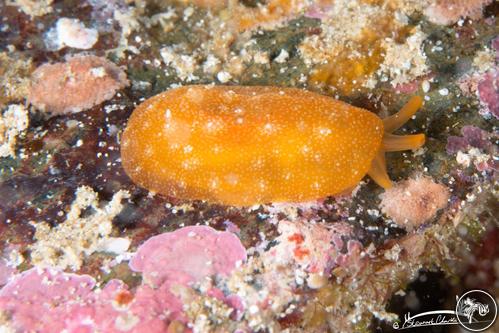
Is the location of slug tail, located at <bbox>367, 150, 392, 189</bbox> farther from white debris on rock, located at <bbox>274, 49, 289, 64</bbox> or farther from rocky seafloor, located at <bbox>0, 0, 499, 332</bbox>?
white debris on rock, located at <bbox>274, 49, 289, 64</bbox>

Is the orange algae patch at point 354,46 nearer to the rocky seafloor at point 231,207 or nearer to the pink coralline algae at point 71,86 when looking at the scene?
the rocky seafloor at point 231,207

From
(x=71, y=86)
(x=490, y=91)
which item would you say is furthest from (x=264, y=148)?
(x=490, y=91)

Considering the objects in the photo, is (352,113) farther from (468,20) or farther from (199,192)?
(468,20)

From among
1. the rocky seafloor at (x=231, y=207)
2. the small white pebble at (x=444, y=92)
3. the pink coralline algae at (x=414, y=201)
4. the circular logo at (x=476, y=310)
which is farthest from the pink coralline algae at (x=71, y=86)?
the circular logo at (x=476, y=310)

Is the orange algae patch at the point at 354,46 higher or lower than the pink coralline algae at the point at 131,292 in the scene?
higher

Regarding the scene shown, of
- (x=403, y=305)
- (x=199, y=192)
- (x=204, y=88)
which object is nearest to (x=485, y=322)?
(x=403, y=305)

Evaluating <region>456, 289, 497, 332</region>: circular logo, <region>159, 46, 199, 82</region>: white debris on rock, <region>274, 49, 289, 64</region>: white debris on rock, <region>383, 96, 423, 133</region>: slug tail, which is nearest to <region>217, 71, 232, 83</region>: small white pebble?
<region>159, 46, 199, 82</region>: white debris on rock

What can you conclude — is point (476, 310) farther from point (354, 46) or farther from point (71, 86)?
point (71, 86)
